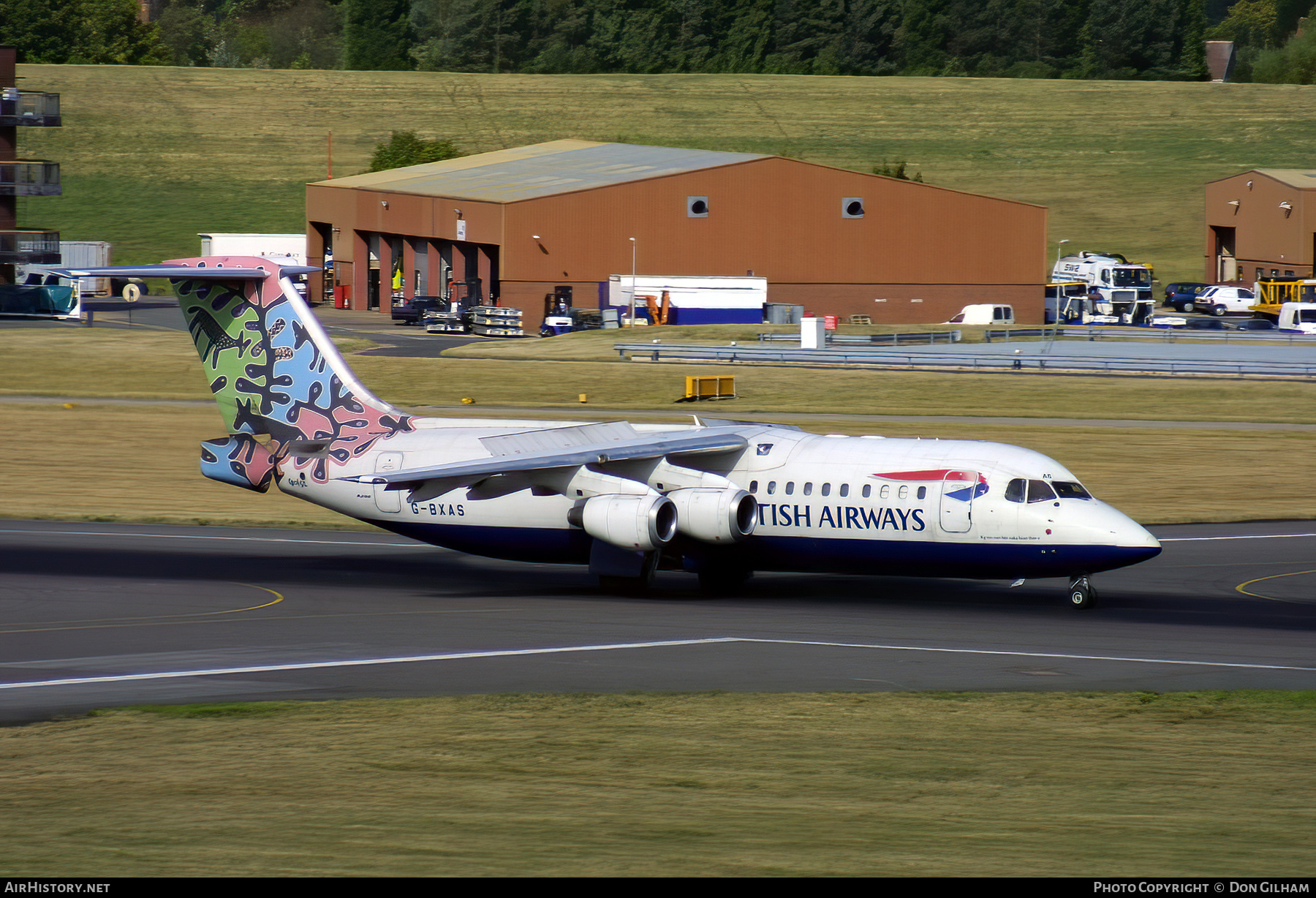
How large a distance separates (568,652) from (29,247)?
7906 cm

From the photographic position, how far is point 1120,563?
86.7ft

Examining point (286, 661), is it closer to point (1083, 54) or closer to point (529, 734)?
point (529, 734)

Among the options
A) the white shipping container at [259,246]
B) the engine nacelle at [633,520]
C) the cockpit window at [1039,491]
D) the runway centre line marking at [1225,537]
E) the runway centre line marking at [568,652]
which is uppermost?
the white shipping container at [259,246]

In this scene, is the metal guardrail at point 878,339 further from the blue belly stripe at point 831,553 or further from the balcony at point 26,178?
the blue belly stripe at point 831,553

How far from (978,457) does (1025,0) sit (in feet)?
578

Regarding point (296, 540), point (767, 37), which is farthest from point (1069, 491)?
point (767, 37)

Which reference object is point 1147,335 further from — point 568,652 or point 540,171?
point 568,652

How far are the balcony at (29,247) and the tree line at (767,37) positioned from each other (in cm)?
9904

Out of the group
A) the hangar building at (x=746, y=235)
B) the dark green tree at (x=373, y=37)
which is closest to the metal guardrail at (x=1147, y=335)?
the hangar building at (x=746, y=235)

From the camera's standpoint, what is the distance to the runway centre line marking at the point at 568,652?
69.7 feet

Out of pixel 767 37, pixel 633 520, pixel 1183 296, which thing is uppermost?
pixel 767 37

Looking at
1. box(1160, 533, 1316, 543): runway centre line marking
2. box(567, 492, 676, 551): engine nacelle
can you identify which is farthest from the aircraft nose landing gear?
box(1160, 533, 1316, 543): runway centre line marking

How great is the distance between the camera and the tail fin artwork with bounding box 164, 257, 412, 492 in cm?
3116

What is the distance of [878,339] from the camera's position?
76.7 meters
